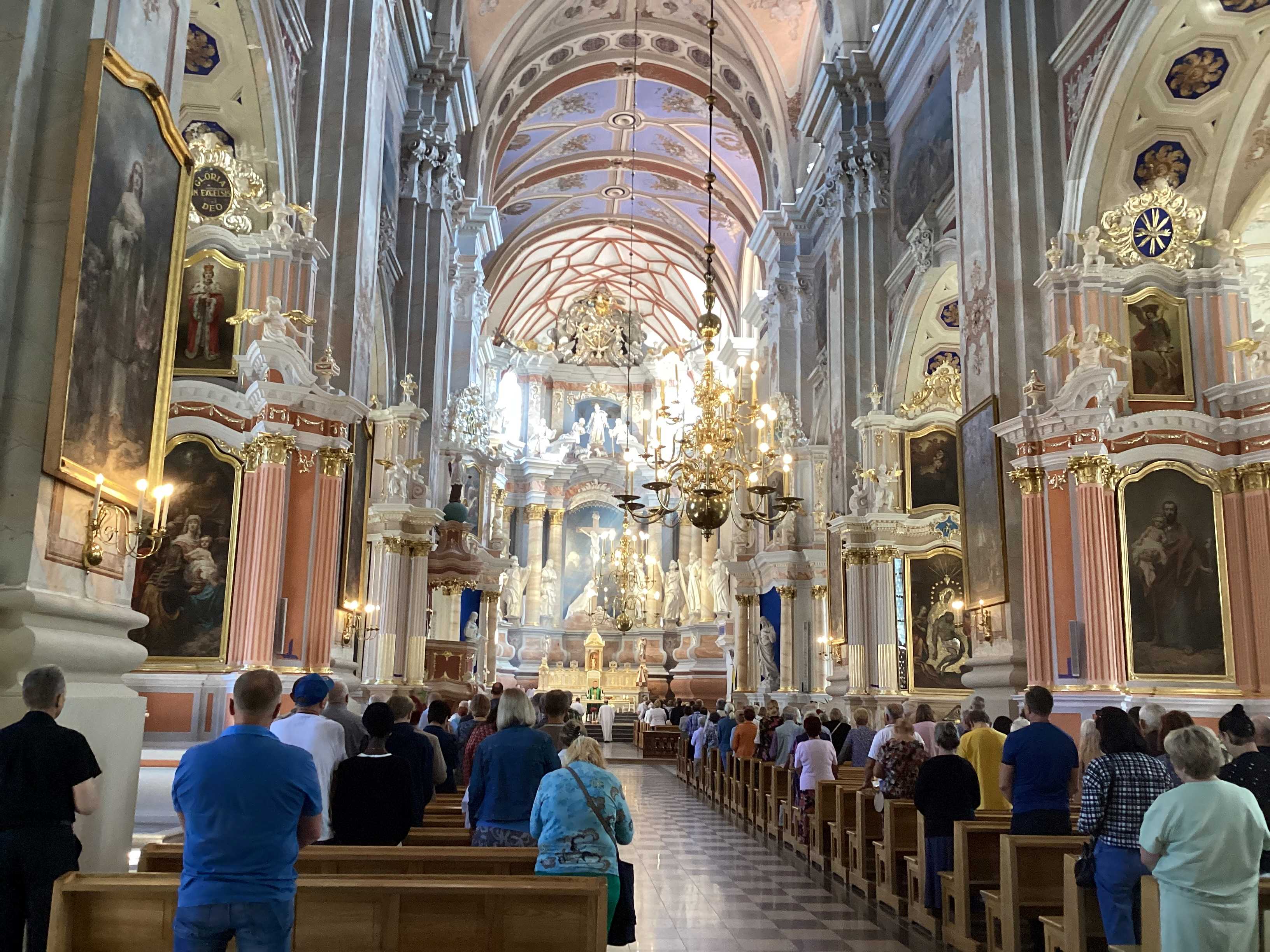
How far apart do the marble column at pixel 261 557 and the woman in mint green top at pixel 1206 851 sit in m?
7.93

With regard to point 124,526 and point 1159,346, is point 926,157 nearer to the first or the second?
point 1159,346

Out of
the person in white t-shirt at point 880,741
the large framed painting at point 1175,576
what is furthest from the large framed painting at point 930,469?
the person in white t-shirt at point 880,741

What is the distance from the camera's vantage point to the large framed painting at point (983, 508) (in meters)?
11.8

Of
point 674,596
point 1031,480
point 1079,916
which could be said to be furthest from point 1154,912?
point 674,596

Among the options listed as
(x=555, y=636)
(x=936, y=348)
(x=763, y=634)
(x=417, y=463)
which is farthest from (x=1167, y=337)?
A: (x=555, y=636)

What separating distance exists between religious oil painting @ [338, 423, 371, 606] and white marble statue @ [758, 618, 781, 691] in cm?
1122

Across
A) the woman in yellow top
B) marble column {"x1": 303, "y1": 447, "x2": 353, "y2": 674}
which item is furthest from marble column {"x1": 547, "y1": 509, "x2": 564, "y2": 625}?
the woman in yellow top

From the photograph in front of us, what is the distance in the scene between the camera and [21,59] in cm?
475

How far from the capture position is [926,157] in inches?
647

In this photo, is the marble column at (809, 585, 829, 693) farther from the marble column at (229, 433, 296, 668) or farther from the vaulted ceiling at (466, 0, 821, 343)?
the marble column at (229, 433, 296, 668)

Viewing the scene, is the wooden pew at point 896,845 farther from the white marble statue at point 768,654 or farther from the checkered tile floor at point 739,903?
the white marble statue at point 768,654

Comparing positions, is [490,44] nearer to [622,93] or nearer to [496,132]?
[496,132]

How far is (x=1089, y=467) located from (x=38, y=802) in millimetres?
9680

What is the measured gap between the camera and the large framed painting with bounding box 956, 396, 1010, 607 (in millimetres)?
11789
